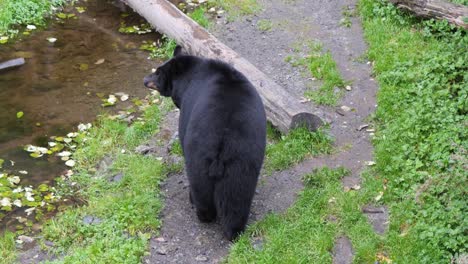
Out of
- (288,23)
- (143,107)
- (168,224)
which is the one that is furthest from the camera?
(288,23)

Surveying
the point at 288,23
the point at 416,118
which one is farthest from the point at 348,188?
the point at 288,23

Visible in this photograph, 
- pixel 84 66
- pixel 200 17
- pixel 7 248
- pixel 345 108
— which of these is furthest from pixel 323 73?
pixel 7 248

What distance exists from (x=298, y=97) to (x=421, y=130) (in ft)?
6.97

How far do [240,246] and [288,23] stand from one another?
235 inches

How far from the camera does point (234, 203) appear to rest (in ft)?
20.3

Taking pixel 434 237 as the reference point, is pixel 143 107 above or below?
below

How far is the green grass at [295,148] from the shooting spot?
7.65 metres

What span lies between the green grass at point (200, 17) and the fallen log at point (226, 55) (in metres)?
0.74

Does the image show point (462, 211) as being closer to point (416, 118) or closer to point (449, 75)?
point (416, 118)

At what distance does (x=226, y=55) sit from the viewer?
929 centimetres

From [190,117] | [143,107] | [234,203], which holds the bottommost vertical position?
[143,107]

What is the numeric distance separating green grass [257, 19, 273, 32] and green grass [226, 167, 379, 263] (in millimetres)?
4722

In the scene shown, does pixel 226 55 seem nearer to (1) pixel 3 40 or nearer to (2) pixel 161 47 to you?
(2) pixel 161 47

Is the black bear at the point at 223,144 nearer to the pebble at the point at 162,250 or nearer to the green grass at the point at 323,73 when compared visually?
the pebble at the point at 162,250
